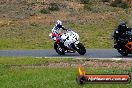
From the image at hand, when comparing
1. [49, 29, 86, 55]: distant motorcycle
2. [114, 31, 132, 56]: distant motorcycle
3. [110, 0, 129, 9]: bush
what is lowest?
[110, 0, 129, 9]: bush

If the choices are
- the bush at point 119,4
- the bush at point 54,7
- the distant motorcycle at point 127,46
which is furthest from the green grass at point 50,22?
the distant motorcycle at point 127,46

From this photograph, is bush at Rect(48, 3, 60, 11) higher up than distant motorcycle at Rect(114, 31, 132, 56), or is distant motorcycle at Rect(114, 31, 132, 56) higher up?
distant motorcycle at Rect(114, 31, 132, 56)

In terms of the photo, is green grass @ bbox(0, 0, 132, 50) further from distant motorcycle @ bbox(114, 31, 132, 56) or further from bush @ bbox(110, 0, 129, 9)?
distant motorcycle @ bbox(114, 31, 132, 56)

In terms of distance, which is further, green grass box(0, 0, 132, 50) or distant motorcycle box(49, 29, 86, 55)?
green grass box(0, 0, 132, 50)

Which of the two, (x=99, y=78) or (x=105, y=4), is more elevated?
(x=99, y=78)

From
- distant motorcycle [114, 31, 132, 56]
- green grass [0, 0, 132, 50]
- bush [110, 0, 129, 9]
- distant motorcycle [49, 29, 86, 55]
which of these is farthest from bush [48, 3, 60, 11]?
distant motorcycle [114, 31, 132, 56]

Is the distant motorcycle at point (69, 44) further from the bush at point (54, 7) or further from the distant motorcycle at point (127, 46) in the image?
the bush at point (54, 7)

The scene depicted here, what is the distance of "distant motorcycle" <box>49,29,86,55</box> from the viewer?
25375 millimetres

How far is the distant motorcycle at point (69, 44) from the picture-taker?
2538 centimetres

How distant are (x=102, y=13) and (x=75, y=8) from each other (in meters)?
3.68

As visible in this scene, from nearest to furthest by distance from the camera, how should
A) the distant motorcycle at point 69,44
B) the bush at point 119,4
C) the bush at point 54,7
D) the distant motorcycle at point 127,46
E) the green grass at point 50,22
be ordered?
the distant motorcycle at point 127,46, the distant motorcycle at point 69,44, the green grass at point 50,22, the bush at point 54,7, the bush at point 119,4

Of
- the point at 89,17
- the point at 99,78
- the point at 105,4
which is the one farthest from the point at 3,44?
the point at 99,78

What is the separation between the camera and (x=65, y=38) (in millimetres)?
25609

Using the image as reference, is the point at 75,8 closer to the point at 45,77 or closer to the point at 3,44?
the point at 3,44
